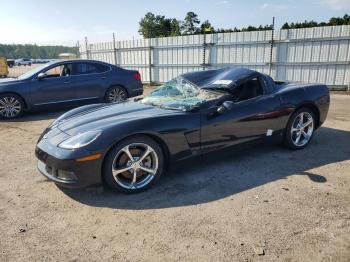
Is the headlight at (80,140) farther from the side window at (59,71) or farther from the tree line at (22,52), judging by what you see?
the tree line at (22,52)

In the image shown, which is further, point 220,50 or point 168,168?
point 220,50

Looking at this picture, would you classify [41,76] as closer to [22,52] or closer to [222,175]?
[222,175]

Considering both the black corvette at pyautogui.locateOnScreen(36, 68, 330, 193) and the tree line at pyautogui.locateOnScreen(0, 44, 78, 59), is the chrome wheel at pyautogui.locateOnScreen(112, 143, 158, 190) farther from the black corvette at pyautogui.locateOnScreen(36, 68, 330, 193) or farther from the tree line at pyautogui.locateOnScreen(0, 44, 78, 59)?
Result: the tree line at pyautogui.locateOnScreen(0, 44, 78, 59)

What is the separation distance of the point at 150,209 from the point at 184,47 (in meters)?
11.7

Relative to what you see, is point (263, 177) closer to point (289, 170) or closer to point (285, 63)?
point (289, 170)

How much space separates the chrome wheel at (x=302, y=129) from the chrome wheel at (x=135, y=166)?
8.03 feet

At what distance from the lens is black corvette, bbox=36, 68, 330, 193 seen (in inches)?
131

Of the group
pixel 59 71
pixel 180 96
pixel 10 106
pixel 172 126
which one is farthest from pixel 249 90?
pixel 10 106

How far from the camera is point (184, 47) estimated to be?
14023mm

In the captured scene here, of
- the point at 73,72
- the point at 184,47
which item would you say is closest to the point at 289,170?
the point at 73,72

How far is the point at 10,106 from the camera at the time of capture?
7.96m

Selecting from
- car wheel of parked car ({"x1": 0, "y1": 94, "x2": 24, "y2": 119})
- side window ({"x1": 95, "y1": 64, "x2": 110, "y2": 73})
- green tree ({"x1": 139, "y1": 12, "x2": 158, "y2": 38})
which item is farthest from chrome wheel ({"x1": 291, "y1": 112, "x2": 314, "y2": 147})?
green tree ({"x1": 139, "y1": 12, "x2": 158, "y2": 38})

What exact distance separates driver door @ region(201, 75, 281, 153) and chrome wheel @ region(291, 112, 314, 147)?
19.7 inches

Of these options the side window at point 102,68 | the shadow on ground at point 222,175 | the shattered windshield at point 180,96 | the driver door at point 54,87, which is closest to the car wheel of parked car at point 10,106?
the driver door at point 54,87
